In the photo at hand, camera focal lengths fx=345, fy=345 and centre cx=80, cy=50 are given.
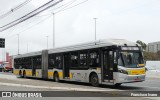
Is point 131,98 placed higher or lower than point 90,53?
lower

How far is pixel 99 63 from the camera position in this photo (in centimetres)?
2314

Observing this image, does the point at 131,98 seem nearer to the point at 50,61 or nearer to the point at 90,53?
the point at 90,53

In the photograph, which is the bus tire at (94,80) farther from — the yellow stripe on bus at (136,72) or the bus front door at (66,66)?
the bus front door at (66,66)

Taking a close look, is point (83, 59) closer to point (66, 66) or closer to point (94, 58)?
point (94, 58)

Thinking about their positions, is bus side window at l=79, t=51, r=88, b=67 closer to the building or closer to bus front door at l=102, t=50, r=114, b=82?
bus front door at l=102, t=50, r=114, b=82

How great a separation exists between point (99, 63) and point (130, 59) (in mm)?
2317

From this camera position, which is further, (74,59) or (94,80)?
(74,59)

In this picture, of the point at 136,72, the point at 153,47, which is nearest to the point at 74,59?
the point at 136,72

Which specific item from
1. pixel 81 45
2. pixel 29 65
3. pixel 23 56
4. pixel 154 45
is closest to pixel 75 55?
pixel 81 45

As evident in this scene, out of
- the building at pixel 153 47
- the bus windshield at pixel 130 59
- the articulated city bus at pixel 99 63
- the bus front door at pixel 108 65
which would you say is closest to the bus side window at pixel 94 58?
the articulated city bus at pixel 99 63

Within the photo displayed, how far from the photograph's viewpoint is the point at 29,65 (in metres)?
37.2

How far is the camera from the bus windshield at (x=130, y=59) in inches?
843

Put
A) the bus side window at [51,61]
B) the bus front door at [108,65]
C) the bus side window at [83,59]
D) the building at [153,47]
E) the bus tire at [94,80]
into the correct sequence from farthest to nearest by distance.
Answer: the building at [153,47] < the bus side window at [51,61] < the bus side window at [83,59] < the bus tire at [94,80] < the bus front door at [108,65]

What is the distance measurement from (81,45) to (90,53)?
67.0 inches
